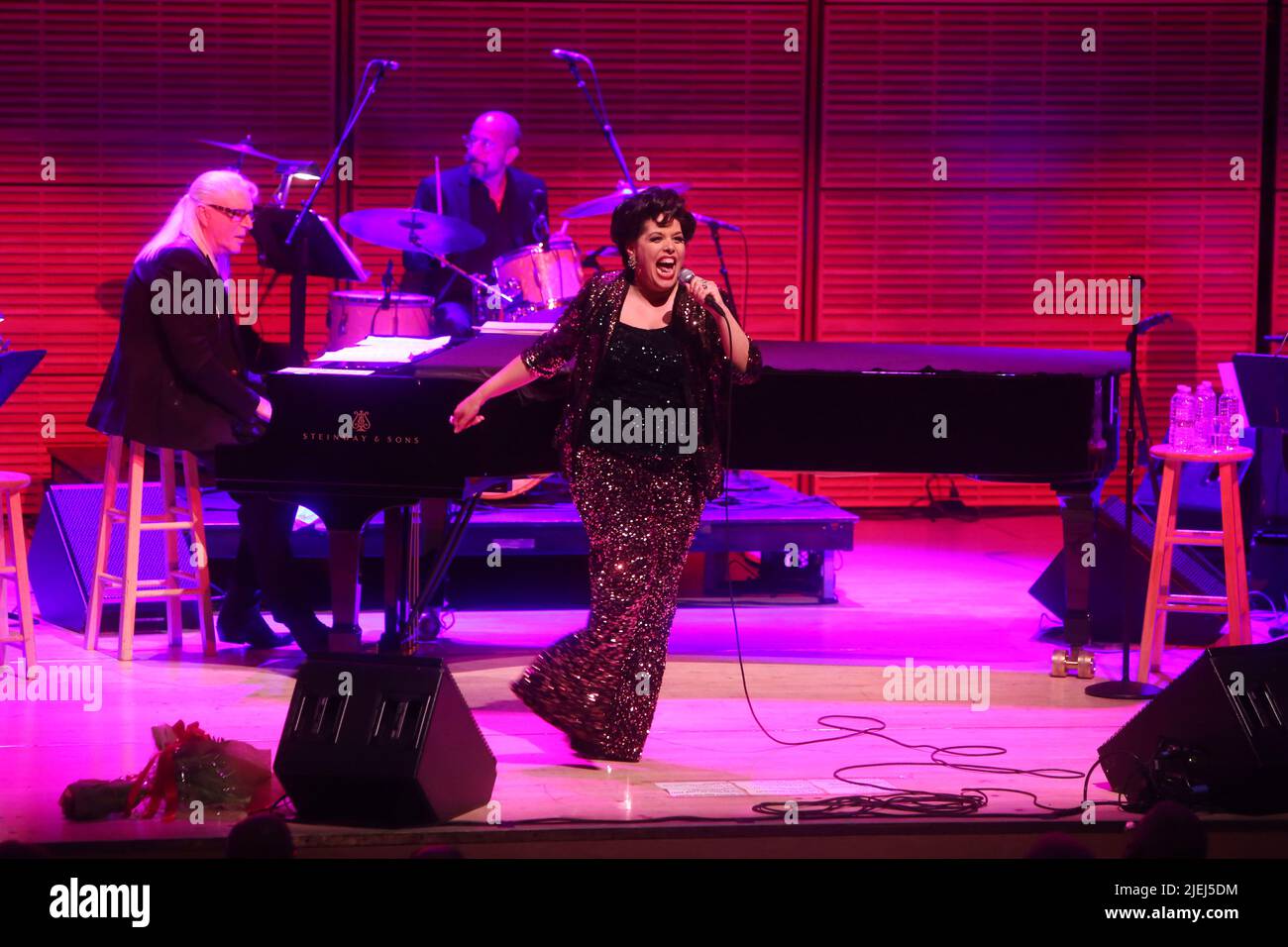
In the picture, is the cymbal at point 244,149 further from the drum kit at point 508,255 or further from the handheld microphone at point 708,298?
the handheld microphone at point 708,298

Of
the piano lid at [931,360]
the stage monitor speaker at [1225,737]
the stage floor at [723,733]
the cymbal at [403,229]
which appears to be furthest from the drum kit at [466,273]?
the stage monitor speaker at [1225,737]

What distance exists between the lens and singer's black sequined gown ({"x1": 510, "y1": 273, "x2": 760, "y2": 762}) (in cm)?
455

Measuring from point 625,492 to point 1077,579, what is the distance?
6.92 ft

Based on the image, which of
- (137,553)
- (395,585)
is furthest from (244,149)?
(395,585)

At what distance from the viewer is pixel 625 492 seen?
459 cm

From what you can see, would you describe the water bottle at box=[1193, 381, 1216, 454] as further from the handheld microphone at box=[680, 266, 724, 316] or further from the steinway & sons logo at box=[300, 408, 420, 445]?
the steinway & sons logo at box=[300, 408, 420, 445]

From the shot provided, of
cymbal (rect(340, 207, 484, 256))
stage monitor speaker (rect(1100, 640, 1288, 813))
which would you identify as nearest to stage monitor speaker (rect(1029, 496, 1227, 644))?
stage monitor speaker (rect(1100, 640, 1288, 813))

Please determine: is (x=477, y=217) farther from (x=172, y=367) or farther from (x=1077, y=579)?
(x=1077, y=579)

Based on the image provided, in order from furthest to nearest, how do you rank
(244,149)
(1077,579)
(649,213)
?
(244,149) → (1077,579) → (649,213)

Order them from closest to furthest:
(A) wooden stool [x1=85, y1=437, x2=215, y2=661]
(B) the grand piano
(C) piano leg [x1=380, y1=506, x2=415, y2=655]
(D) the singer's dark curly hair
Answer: (D) the singer's dark curly hair < (B) the grand piano < (C) piano leg [x1=380, y1=506, x2=415, y2=655] < (A) wooden stool [x1=85, y1=437, x2=215, y2=661]

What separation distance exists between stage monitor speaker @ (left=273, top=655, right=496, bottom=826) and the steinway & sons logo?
4.29 feet

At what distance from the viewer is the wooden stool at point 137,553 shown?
5.91 meters

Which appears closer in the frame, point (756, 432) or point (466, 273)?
point (756, 432)

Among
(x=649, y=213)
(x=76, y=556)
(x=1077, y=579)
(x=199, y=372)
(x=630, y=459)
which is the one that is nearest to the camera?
(x=649, y=213)
